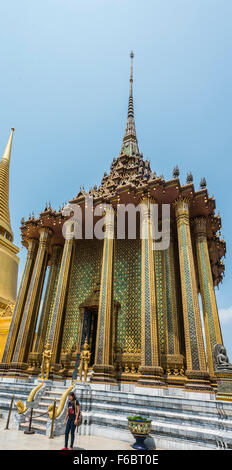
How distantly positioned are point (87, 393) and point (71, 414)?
129 inches

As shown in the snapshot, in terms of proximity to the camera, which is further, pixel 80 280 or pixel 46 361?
pixel 80 280

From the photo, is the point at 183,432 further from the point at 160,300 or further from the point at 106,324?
the point at 160,300

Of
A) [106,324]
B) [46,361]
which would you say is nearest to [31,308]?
[46,361]

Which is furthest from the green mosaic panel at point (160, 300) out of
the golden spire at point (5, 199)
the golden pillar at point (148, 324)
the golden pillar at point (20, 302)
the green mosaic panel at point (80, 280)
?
the golden spire at point (5, 199)

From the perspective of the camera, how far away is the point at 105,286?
Answer: 1173 cm

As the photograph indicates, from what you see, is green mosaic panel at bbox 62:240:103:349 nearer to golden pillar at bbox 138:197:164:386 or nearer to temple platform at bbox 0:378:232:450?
golden pillar at bbox 138:197:164:386

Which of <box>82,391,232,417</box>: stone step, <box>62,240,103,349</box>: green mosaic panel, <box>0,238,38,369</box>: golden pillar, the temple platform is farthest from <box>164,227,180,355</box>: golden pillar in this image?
<box>0,238,38,369</box>: golden pillar

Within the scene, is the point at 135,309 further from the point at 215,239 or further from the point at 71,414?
the point at 71,414

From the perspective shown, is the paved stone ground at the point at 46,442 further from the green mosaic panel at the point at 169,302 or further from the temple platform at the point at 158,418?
the green mosaic panel at the point at 169,302

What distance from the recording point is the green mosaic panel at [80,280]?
14.4 metres

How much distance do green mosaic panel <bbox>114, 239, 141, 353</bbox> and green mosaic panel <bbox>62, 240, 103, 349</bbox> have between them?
1420 mm

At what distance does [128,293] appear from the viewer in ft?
44.4

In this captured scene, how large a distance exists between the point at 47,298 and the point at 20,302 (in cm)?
183
